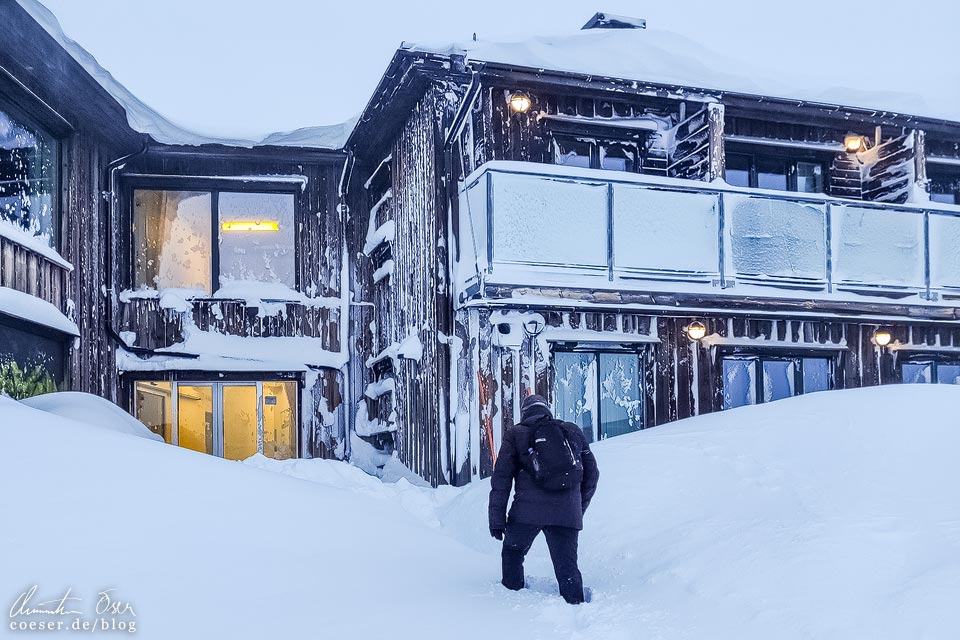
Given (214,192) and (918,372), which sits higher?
(214,192)

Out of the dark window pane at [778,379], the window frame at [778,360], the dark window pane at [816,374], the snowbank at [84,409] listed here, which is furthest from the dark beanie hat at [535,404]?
the dark window pane at [816,374]

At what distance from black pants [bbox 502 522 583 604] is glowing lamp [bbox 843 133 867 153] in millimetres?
9565

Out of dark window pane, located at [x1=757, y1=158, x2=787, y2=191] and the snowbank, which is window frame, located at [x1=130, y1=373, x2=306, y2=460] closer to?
the snowbank

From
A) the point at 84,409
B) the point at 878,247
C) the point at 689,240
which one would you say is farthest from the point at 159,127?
the point at 878,247

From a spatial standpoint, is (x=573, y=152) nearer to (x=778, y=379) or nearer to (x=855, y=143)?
(x=778, y=379)

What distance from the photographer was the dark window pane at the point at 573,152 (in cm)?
1238

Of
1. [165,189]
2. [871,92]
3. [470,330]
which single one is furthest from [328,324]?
[871,92]

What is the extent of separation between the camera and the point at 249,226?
14.3 meters

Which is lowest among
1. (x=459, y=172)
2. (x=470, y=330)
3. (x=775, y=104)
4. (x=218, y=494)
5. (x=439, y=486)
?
(x=439, y=486)

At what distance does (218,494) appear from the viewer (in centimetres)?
640

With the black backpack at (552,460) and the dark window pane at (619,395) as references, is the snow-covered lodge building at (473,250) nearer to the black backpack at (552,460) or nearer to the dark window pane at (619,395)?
the dark window pane at (619,395)

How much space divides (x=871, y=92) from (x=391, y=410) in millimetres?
8169

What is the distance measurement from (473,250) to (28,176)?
5323 mm

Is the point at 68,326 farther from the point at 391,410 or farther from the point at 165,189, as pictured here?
the point at 391,410
